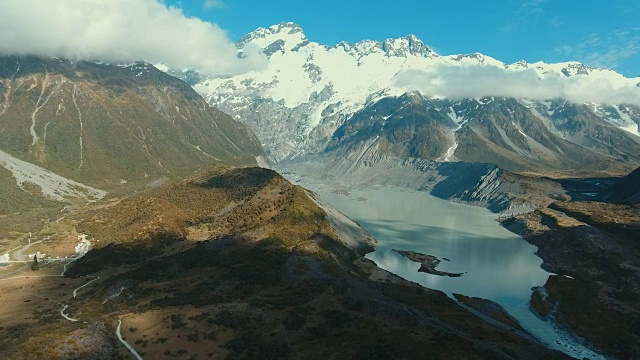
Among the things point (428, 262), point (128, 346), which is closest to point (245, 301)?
point (128, 346)

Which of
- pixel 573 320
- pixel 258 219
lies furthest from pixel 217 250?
pixel 573 320

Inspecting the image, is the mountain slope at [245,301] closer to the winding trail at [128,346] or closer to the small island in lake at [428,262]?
the winding trail at [128,346]

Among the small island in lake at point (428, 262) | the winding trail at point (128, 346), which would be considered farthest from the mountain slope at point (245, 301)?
the small island in lake at point (428, 262)

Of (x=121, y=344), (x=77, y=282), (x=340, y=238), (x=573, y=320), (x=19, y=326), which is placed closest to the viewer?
(x=121, y=344)

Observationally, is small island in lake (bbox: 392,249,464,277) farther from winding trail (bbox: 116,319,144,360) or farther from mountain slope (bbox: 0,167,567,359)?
winding trail (bbox: 116,319,144,360)

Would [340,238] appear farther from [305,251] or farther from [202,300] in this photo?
[202,300]

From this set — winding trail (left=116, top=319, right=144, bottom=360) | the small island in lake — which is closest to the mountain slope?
winding trail (left=116, top=319, right=144, bottom=360)

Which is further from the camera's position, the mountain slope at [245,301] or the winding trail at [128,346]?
the mountain slope at [245,301]

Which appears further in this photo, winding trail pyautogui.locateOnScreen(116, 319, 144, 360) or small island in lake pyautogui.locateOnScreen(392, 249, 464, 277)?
small island in lake pyautogui.locateOnScreen(392, 249, 464, 277)

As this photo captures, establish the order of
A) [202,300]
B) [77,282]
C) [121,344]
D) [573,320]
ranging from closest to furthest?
[121,344], [202,300], [573,320], [77,282]

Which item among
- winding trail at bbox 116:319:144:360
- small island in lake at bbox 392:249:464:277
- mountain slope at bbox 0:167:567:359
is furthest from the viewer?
small island in lake at bbox 392:249:464:277

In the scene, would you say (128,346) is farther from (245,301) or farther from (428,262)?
(428,262)
